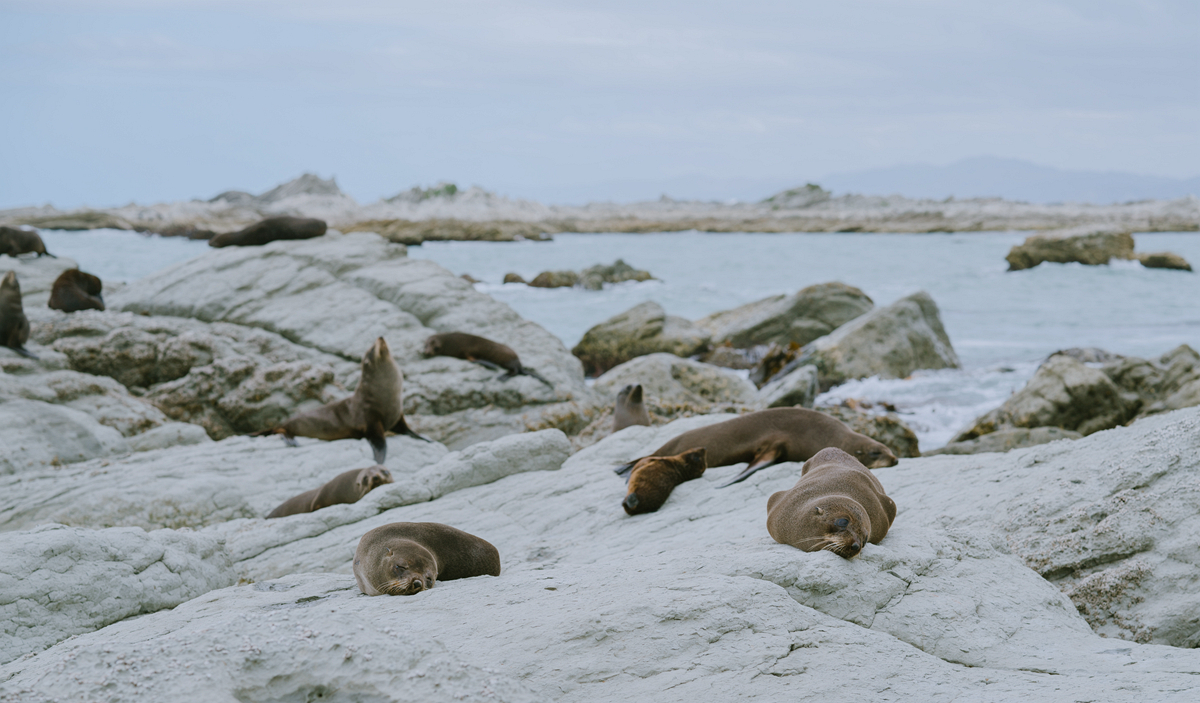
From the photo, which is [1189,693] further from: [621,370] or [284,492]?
[621,370]

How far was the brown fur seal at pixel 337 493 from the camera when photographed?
7562 millimetres

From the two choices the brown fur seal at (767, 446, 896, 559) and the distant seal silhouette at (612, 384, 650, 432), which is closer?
the brown fur seal at (767, 446, 896, 559)

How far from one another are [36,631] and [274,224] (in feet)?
39.0

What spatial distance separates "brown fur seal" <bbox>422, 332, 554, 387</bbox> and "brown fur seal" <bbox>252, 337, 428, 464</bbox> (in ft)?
7.53

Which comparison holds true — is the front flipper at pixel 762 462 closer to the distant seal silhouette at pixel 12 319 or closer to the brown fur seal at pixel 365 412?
the brown fur seal at pixel 365 412

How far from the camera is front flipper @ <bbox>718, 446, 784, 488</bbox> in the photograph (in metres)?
6.39

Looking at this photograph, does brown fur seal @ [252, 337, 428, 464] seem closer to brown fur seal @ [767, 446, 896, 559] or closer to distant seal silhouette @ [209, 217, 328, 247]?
brown fur seal @ [767, 446, 896, 559]

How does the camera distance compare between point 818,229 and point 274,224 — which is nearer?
point 274,224

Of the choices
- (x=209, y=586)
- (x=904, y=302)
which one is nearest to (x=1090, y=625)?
(x=209, y=586)

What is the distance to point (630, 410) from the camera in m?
10.2

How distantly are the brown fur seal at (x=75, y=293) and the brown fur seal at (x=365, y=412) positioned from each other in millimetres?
5222

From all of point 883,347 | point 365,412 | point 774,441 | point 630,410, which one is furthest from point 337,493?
point 883,347

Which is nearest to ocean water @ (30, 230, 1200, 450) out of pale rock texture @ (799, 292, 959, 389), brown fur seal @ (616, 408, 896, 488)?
pale rock texture @ (799, 292, 959, 389)

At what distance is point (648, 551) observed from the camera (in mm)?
4965
